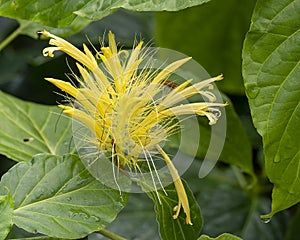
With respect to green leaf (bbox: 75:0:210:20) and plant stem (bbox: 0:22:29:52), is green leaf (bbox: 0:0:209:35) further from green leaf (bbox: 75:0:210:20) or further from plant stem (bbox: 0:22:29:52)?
plant stem (bbox: 0:22:29:52)

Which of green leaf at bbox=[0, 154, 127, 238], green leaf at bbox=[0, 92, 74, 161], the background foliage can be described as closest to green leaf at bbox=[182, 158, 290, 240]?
the background foliage

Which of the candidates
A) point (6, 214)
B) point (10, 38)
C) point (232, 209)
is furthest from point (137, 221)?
point (6, 214)

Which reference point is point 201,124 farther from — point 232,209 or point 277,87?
point 232,209

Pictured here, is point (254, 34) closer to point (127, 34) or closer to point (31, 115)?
point (31, 115)

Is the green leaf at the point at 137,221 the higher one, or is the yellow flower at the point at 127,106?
the yellow flower at the point at 127,106

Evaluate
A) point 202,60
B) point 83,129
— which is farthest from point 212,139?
point 202,60

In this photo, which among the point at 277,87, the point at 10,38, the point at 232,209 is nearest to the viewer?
the point at 277,87

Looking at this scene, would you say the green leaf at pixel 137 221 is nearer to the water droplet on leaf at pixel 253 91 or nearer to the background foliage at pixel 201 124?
the background foliage at pixel 201 124

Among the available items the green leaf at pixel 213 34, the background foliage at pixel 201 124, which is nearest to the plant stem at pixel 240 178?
the background foliage at pixel 201 124
